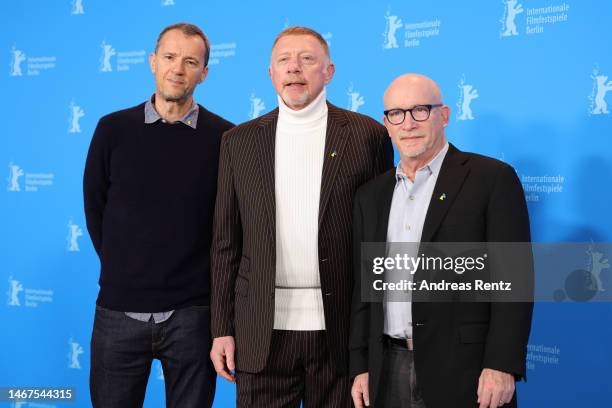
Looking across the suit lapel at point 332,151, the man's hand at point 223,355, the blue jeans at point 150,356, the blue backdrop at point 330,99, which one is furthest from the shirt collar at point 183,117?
the blue backdrop at point 330,99

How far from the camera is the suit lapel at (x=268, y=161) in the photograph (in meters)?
2.38

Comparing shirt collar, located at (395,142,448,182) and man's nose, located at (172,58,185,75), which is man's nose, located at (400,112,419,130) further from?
man's nose, located at (172,58,185,75)

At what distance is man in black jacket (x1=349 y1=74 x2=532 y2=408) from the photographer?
2.04 m

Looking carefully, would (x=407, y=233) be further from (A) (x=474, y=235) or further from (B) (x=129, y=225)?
(B) (x=129, y=225)

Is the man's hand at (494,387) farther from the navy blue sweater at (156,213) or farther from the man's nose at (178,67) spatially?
the man's nose at (178,67)

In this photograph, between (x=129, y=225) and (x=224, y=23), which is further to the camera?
(x=224, y=23)

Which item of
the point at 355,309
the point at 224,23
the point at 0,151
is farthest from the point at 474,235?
the point at 0,151

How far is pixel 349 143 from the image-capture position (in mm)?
2436

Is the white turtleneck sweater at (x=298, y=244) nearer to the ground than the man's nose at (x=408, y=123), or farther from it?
nearer to the ground

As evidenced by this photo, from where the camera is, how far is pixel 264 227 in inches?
93.8

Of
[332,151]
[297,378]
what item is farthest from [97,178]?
[297,378]

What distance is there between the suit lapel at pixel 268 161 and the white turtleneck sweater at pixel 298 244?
0.08 feet

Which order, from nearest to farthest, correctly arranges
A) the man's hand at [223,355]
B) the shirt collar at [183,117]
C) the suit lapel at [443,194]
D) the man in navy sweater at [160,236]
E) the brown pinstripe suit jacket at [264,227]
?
the suit lapel at [443,194], the brown pinstripe suit jacket at [264,227], the man's hand at [223,355], the man in navy sweater at [160,236], the shirt collar at [183,117]

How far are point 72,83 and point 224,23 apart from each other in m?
1.12
